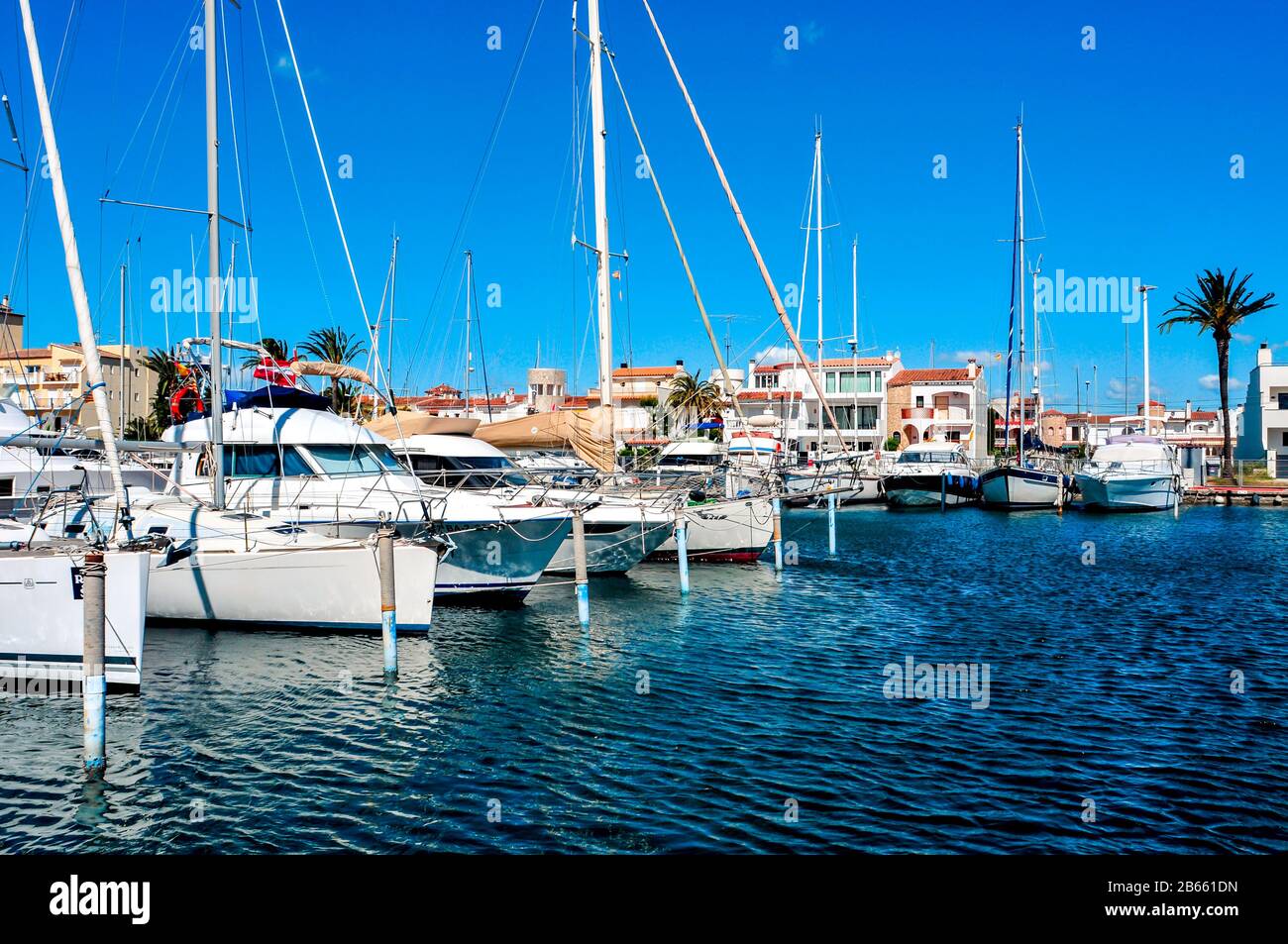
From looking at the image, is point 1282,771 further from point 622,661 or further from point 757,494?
point 757,494

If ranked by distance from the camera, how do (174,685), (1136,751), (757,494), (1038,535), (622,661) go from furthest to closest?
(1038,535) < (757,494) < (622,661) < (174,685) < (1136,751)

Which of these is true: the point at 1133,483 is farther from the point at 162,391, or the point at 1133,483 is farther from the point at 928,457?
the point at 162,391

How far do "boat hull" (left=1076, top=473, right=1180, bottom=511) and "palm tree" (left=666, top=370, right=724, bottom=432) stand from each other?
33.4m

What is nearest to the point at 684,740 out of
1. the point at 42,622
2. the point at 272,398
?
the point at 42,622

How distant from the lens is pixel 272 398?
23078mm

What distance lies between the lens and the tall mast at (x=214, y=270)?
63.4ft

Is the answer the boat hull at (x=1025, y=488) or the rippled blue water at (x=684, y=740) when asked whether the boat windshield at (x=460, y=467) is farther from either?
the boat hull at (x=1025, y=488)

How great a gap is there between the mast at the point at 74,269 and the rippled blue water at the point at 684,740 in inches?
138

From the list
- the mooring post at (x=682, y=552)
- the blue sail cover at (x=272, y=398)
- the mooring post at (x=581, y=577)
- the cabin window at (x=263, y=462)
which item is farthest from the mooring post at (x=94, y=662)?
the mooring post at (x=682, y=552)

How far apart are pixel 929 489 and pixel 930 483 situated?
1.22 ft

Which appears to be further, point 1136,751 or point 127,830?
point 1136,751
